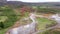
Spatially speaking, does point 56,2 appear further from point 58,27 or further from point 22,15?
point 22,15

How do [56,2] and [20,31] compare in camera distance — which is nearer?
[20,31]

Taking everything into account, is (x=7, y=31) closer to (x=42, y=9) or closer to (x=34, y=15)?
(x=34, y=15)

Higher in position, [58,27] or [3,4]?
[3,4]

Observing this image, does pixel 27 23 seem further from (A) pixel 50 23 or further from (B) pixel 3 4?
(B) pixel 3 4

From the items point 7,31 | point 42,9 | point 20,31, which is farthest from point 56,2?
point 7,31

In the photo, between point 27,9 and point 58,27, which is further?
point 27,9

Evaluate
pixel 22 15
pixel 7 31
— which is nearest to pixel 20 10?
pixel 22 15

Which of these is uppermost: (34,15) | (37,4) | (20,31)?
(37,4)
